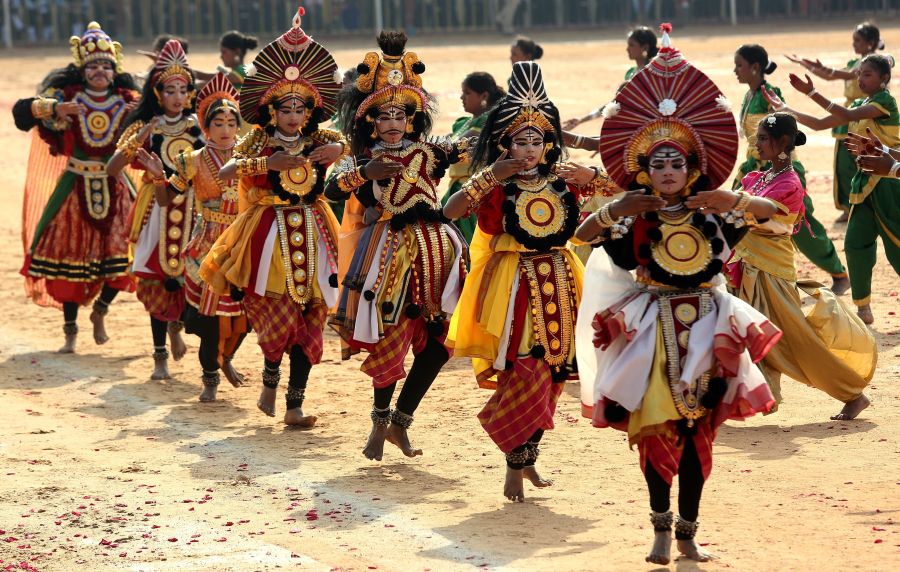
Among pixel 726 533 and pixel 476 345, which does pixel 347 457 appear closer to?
pixel 476 345

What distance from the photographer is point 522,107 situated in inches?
306

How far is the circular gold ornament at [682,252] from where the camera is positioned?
6.72 m

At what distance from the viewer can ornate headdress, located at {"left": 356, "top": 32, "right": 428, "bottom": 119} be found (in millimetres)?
8641

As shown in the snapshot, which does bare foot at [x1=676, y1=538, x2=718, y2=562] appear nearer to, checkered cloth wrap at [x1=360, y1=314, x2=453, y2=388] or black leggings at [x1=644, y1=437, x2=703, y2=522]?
black leggings at [x1=644, y1=437, x2=703, y2=522]

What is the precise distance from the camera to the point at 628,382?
667 centimetres

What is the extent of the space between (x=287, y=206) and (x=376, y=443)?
61.7 inches

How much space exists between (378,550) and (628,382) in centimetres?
142

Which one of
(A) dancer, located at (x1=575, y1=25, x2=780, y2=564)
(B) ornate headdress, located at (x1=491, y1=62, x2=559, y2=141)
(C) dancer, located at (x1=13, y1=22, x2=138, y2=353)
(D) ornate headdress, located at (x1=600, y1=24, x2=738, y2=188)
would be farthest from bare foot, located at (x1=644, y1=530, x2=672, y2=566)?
(C) dancer, located at (x1=13, y1=22, x2=138, y2=353)

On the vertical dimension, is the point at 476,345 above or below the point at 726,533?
above

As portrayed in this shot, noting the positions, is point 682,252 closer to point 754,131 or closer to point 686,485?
point 686,485

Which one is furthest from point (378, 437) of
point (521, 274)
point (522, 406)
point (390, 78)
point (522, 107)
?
point (522, 107)

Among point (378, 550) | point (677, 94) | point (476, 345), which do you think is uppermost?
point (677, 94)

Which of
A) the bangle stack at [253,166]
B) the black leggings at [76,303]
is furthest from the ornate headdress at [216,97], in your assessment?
the black leggings at [76,303]

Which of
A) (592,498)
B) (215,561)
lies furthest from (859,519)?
(215,561)
